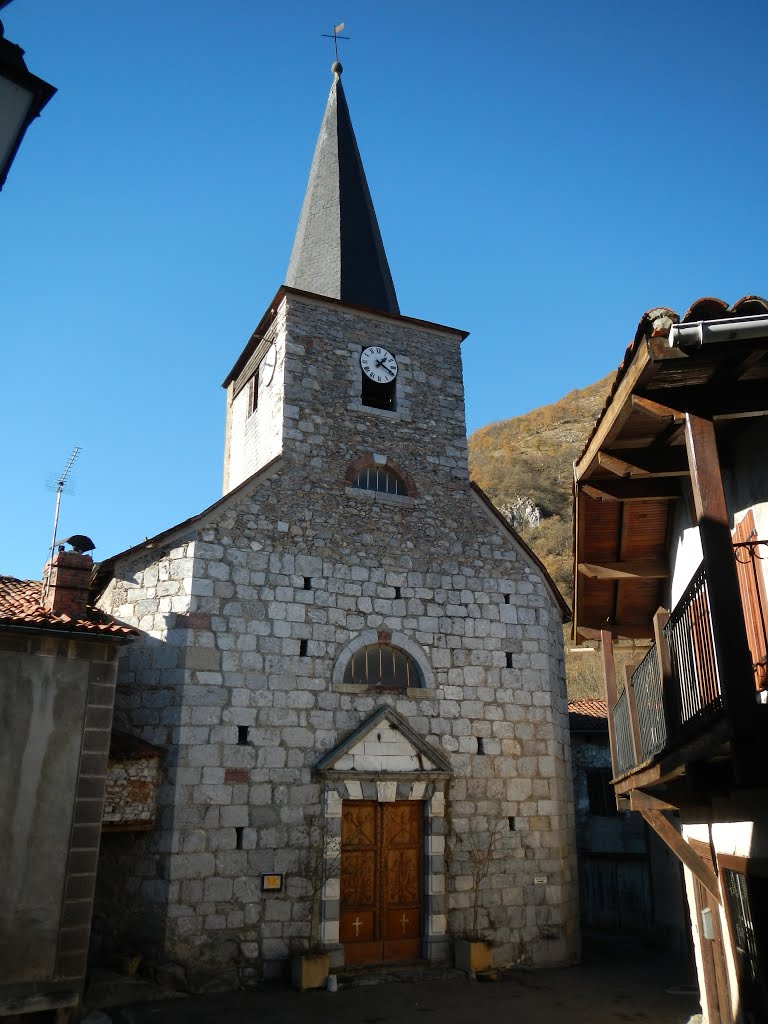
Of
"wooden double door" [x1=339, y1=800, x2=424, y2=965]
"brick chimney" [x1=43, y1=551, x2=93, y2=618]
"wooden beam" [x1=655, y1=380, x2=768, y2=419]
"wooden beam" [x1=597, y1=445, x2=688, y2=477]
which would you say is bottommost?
"wooden double door" [x1=339, y1=800, x2=424, y2=965]

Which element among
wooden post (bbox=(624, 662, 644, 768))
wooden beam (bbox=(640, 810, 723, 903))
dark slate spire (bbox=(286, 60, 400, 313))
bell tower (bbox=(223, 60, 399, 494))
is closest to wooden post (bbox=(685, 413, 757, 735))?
wooden post (bbox=(624, 662, 644, 768))

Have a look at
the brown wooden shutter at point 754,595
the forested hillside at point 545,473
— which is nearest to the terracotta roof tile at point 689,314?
the brown wooden shutter at point 754,595

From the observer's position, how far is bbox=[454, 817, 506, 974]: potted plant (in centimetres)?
1098

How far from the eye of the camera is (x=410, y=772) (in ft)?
38.4

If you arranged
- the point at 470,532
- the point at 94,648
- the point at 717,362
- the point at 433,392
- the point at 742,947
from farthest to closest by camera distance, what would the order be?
the point at 433,392, the point at 470,532, the point at 94,648, the point at 742,947, the point at 717,362

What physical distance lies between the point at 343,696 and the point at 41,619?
4.49m

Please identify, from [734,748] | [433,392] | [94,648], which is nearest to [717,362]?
[734,748]

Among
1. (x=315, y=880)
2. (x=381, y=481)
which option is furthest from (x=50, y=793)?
(x=381, y=481)

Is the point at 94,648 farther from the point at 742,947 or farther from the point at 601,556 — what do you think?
the point at 742,947

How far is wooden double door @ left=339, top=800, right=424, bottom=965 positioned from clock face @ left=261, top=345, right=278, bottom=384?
742 cm

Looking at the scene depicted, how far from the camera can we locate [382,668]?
12.3 m

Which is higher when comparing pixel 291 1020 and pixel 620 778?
pixel 620 778

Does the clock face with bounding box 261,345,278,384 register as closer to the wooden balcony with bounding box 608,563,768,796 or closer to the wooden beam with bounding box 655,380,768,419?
the wooden balcony with bounding box 608,563,768,796

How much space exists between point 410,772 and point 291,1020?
3621 millimetres
